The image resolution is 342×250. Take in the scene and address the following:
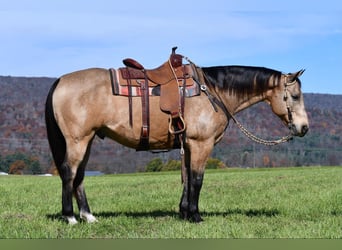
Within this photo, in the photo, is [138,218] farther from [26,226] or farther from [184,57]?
[184,57]

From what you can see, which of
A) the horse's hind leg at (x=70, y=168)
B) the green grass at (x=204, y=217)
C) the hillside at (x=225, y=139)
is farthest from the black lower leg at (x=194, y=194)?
the hillside at (x=225, y=139)

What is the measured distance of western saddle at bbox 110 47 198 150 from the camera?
687cm

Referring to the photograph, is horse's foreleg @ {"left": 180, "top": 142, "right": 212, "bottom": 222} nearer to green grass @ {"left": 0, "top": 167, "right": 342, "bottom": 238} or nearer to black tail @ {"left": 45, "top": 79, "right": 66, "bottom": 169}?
green grass @ {"left": 0, "top": 167, "right": 342, "bottom": 238}

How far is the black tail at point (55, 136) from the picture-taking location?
22.9ft

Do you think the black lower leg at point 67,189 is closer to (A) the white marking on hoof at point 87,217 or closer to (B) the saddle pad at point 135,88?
(A) the white marking on hoof at point 87,217

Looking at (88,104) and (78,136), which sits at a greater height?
(88,104)

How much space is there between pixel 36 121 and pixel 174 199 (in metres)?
55.3

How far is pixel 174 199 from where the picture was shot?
32.6 ft

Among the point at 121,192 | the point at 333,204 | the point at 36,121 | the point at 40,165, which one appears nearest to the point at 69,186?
the point at 333,204

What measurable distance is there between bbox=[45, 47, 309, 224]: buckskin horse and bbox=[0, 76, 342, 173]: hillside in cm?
3091

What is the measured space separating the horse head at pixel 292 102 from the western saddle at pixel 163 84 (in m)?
1.40

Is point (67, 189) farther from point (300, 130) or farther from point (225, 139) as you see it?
point (225, 139)

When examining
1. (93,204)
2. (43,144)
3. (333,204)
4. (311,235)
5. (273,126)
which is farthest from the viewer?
(273,126)

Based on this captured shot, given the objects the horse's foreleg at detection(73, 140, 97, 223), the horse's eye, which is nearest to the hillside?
the horse's foreleg at detection(73, 140, 97, 223)
